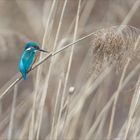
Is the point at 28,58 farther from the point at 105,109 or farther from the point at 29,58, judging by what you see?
the point at 105,109

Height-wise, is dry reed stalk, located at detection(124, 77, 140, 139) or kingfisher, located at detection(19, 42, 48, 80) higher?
kingfisher, located at detection(19, 42, 48, 80)

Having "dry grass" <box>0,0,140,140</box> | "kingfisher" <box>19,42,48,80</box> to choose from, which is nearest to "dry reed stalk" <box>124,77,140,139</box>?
"dry grass" <box>0,0,140,140</box>

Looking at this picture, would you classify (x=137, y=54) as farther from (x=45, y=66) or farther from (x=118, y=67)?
(x=45, y=66)

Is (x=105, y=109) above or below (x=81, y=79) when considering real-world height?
below

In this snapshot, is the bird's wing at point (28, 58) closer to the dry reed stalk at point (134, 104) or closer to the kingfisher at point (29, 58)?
the kingfisher at point (29, 58)

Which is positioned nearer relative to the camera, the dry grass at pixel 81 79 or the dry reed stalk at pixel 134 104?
the dry grass at pixel 81 79

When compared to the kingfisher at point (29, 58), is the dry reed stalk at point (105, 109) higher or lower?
lower

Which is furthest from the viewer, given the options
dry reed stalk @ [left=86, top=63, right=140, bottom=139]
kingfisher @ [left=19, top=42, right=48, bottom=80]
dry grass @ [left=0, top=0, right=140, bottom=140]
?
dry reed stalk @ [left=86, top=63, right=140, bottom=139]

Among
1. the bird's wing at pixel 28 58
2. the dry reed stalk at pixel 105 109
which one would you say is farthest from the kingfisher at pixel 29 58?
the dry reed stalk at pixel 105 109

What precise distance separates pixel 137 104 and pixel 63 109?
1.22 feet

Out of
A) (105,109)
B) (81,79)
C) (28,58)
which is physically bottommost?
(105,109)

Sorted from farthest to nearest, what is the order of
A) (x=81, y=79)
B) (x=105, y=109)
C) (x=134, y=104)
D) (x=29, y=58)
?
(x=81, y=79) < (x=105, y=109) < (x=29, y=58) < (x=134, y=104)

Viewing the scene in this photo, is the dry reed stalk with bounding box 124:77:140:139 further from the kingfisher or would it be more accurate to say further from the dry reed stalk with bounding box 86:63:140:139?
the kingfisher

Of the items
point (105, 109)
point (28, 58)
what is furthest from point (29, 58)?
point (105, 109)
